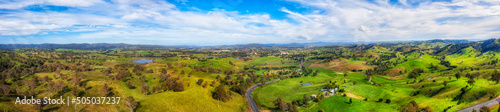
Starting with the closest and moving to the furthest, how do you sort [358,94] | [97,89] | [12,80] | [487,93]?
1. [487,93]
2. [97,89]
3. [358,94]
4. [12,80]

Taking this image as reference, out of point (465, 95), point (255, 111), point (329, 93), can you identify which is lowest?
point (255, 111)

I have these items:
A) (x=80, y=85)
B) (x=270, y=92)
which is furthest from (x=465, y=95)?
(x=80, y=85)

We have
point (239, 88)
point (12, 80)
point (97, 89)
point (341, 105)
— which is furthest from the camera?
point (239, 88)

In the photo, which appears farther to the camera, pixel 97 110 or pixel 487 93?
pixel 487 93

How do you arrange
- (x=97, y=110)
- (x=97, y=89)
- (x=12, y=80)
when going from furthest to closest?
1. (x=12, y=80)
2. (x=97, y=89)
3. (x=97, y=110)

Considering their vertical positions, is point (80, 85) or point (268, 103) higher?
point (80, 85)

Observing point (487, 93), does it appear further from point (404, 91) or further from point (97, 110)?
point (97, 110)

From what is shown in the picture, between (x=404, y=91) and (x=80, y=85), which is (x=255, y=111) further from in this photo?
(x=80, y=85)

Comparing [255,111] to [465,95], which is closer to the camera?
[465,95]

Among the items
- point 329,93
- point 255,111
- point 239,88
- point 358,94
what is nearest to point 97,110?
point 255,111
